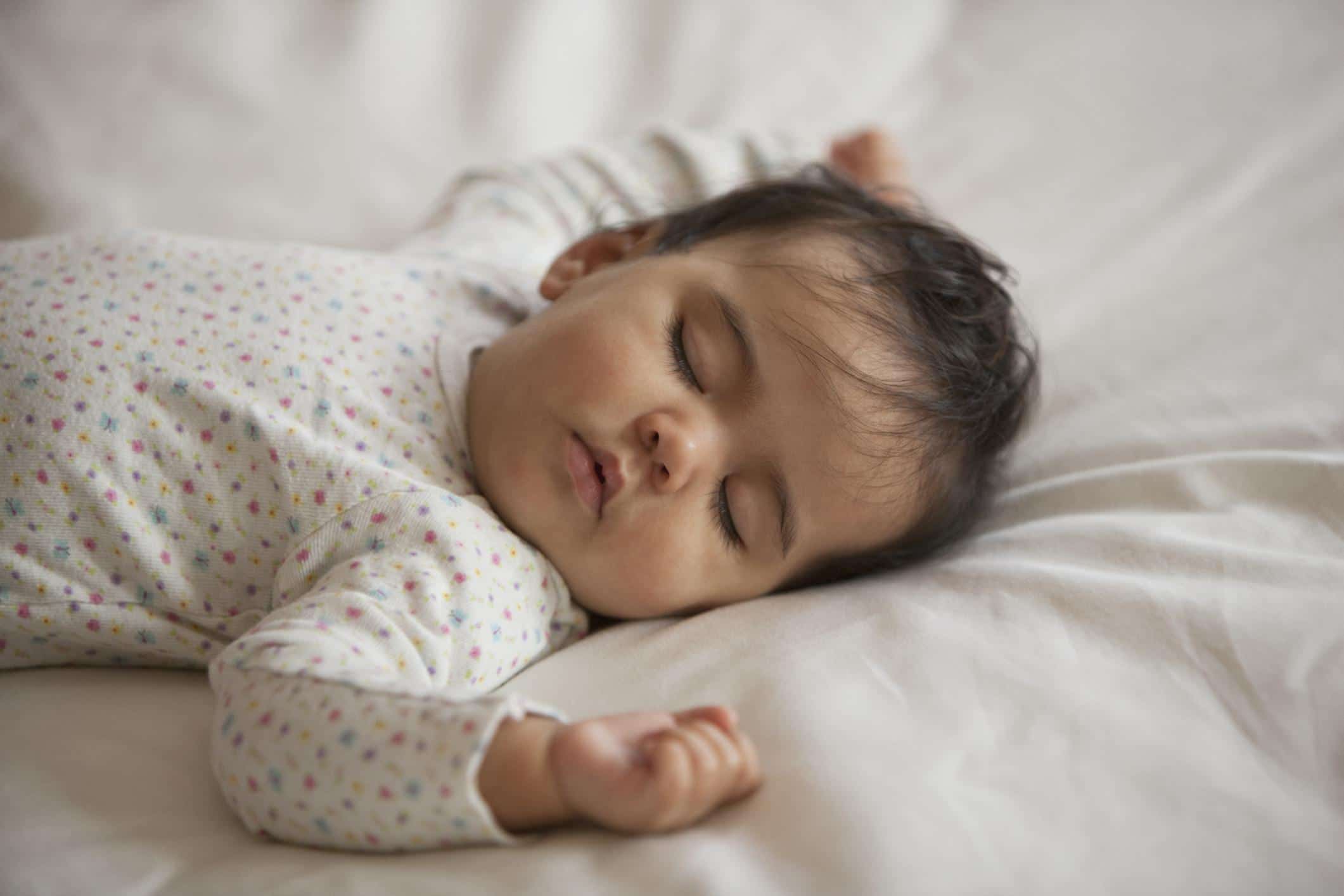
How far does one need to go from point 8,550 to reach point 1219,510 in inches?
43.0

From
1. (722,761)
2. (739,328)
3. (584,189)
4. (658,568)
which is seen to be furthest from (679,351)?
(584,189)

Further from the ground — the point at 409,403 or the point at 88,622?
the point at 409,403

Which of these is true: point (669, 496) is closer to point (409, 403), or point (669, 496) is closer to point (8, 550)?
point (409, 403)

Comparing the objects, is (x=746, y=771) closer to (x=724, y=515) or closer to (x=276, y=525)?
(x=724, y=515)

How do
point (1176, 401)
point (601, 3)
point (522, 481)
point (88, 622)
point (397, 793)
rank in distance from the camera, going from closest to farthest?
point (397, 793) < point (88, 622) < point (522, 481) < point (1176, 401) < point (601, 3)

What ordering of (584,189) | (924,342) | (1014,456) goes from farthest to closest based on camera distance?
1. (584,189)
2. (1014,456)
3. (924,342)

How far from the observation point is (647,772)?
664 mm

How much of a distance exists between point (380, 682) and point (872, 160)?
1209mm

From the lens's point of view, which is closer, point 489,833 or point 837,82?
point 489,833

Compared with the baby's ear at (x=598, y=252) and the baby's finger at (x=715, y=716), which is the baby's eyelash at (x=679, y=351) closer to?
the baby's ear at (x=598, y=252)

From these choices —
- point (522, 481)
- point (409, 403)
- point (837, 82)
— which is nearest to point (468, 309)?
point (409, 403)

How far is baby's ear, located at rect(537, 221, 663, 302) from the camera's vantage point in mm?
1213

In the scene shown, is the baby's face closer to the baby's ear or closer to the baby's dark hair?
the baby's dark hair

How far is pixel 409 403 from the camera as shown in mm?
1031
